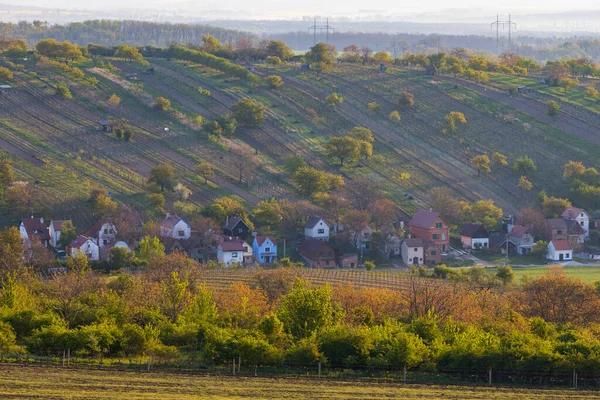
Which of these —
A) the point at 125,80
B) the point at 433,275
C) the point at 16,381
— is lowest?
the point at 433,275

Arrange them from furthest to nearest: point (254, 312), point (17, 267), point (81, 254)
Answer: point (81, 254) < point (17, 267) < point (254, 312)

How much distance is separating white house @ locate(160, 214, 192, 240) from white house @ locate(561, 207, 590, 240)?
68.7ft

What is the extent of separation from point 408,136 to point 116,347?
42.7 metres

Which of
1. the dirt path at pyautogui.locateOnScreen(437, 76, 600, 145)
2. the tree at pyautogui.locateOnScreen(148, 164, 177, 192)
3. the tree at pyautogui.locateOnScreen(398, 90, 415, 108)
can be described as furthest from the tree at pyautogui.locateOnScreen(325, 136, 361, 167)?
the dirt path at pyautogui.locateOnScreen(437, 76, 600, 145)

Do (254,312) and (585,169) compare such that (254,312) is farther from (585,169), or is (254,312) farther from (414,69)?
(414,69)

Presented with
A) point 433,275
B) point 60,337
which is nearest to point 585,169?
point 433,275

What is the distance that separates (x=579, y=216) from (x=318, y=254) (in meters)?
15.9

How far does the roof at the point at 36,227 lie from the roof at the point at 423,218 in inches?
731

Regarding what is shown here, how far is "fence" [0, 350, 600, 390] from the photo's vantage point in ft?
76.6

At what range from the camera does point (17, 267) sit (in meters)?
37.1

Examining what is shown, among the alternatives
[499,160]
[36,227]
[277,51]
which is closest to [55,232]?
[36,227]

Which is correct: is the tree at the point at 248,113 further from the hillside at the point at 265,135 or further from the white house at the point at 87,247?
the white house at the point at 87,247

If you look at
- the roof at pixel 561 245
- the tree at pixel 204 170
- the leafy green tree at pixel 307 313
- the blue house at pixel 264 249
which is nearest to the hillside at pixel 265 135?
the tree at pixel 204 170

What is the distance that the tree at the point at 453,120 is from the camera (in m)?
65.5
